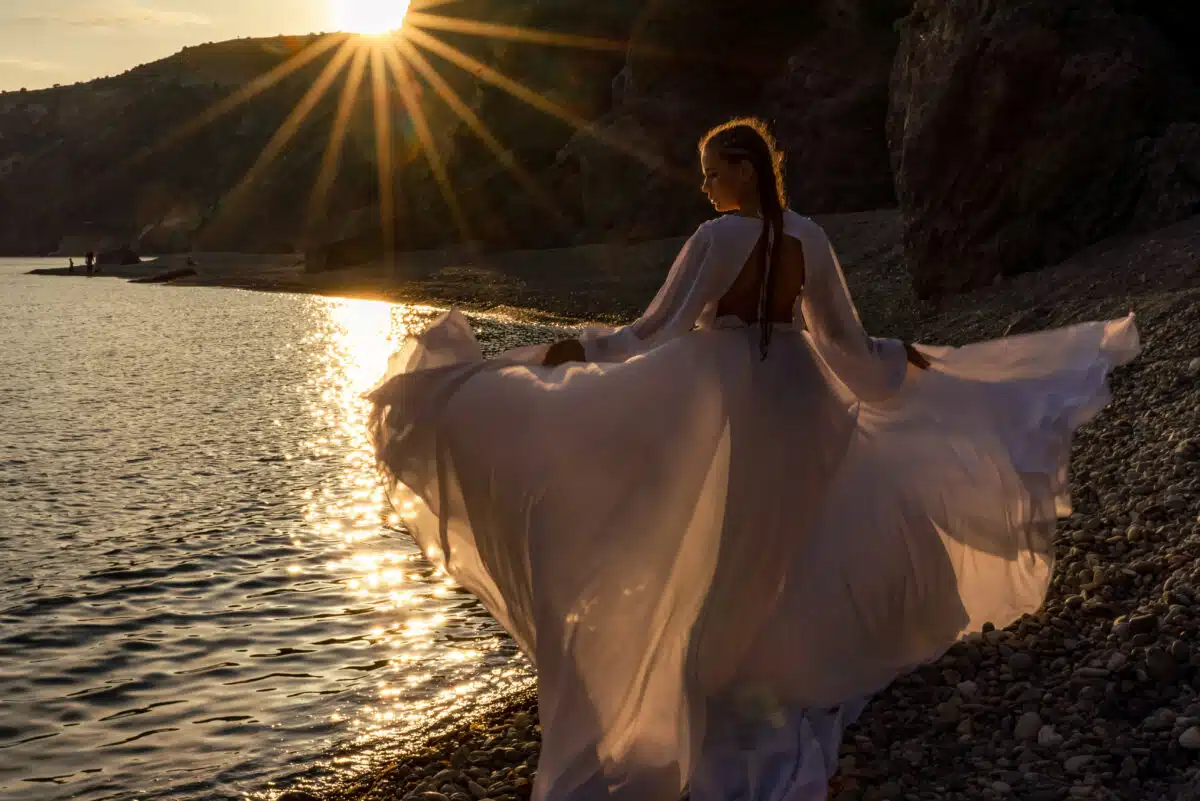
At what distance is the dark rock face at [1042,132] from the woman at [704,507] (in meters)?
13.2

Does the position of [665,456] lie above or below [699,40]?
below

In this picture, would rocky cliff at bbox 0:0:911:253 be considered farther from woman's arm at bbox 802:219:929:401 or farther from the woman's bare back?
the woman's bare back

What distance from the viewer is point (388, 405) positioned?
5.25 metres

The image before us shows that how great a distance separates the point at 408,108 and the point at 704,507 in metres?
75.2

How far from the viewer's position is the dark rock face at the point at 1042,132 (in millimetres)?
16891

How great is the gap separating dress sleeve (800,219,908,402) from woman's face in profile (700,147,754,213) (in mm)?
297

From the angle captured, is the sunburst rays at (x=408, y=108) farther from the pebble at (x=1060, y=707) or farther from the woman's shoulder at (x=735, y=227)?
the woman's shoulder at (x=735, y=227)

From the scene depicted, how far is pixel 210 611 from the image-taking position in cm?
877

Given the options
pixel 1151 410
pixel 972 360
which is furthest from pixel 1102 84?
pixel 972 360

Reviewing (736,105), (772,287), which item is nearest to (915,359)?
(772,287)

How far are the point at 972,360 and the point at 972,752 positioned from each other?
2029 millimetres

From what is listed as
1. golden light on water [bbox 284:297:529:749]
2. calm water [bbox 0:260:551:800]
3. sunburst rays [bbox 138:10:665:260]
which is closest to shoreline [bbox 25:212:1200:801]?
golden light on water [bbox 284:297:529:749]

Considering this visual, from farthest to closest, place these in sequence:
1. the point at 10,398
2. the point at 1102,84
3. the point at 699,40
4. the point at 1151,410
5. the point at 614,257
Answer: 1. the point at 699,40
2. the point at 614,257
3. the point at 10,398
4. the point at 1102,84
5. the point at 1151,410

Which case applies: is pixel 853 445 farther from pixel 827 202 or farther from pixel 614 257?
pixel 614 257
